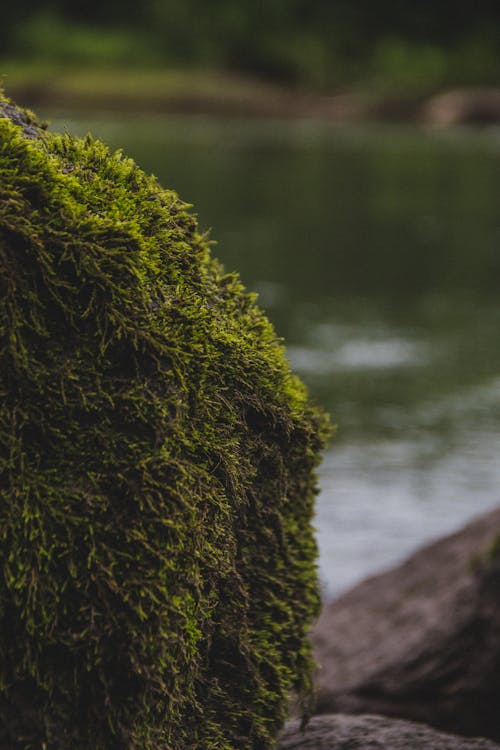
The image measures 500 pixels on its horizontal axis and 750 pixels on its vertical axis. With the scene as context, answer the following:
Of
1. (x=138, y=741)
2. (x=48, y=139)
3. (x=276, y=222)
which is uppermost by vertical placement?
(x=276, y=222)

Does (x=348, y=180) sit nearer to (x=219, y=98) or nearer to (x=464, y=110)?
(x=464, y=110)

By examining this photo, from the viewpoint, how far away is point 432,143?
51.2 metres

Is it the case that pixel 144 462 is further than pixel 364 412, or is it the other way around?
pixel 364 412

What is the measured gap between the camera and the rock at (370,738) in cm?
282

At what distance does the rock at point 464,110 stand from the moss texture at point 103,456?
6155 cm

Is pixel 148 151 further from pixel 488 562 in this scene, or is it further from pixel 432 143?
pixel 488 562

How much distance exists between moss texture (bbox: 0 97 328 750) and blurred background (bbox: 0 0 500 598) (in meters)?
0.66

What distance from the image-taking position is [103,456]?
2.20 m

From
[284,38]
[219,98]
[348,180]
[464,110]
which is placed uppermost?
[284,38]

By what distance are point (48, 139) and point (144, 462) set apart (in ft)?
2.91

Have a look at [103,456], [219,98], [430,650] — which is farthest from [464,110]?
[103,456]

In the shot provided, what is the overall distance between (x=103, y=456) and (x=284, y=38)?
77.9 meters

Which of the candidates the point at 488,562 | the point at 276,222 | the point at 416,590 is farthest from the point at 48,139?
the point at 276,222

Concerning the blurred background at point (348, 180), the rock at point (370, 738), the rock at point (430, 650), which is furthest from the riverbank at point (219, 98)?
the rock at point (370, 738)
